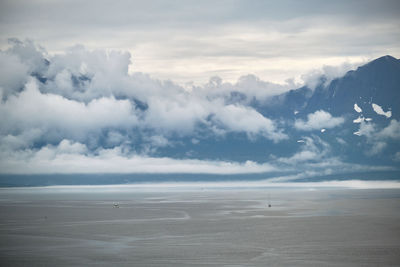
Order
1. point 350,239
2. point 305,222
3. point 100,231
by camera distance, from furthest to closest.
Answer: point 305,222
point 100,231
point 350,239

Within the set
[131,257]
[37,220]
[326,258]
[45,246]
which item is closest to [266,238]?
[326,258]

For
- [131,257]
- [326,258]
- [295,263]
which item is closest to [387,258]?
[326,258]

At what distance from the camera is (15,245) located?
352 ft

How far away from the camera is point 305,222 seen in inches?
5960

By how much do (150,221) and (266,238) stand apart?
47375 millimetres

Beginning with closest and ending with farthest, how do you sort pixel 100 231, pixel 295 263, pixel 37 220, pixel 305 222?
pixel 295 263, pixel 100 231, pixel 305 222, pixel 37 220

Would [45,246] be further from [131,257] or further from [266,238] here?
[266,238]

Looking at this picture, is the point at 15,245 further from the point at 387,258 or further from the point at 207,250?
the point at 387,258

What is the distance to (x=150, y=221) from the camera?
157375mm

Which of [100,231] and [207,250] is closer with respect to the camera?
[207,250]

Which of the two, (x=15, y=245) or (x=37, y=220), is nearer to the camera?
(x=15, y=245)

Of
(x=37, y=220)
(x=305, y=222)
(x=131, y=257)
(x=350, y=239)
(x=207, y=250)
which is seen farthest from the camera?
(x=37, y=220)

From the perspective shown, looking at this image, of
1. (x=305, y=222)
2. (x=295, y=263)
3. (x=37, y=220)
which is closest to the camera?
(x=295, y=263)

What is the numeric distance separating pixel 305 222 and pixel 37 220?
69.4 m
